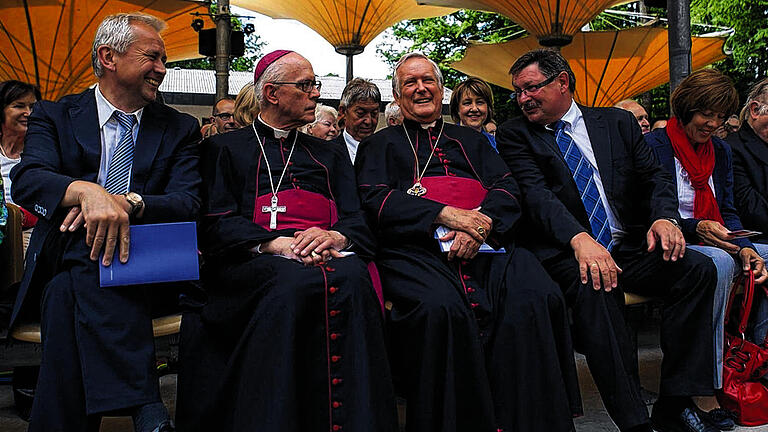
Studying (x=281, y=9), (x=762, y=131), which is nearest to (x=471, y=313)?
(x=762, y=131)

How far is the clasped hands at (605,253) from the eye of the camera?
11.2ft

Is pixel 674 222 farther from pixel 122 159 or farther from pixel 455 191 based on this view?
pixel 122 159

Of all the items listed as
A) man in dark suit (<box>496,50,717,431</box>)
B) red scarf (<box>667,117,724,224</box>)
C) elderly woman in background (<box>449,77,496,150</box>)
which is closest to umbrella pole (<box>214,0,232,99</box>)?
elderly woman in background (<box>449,77,496,150</box>)

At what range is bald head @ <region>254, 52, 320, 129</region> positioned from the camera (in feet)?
12.1

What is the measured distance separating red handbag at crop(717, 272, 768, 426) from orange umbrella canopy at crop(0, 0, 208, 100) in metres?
7.97

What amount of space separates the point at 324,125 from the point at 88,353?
3841 millimetres

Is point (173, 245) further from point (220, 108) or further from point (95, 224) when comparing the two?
point (220, 108)

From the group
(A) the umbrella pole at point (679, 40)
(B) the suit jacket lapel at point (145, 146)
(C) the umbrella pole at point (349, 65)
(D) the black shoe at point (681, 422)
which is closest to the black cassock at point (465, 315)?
(D) the black shoe at point (681, 422)

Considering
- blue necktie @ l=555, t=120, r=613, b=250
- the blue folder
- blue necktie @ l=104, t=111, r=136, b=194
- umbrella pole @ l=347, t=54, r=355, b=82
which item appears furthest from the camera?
umbrella pole @ l=347, t=54, r=355, b=82

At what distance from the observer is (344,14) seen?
39.9 feet

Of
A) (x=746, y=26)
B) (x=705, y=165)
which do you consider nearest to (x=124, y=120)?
(x=705, y=165)

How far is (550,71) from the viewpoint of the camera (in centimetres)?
404

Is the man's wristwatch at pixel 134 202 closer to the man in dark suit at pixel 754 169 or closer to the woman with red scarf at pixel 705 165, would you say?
the woman with red scarf at pixel 705 165

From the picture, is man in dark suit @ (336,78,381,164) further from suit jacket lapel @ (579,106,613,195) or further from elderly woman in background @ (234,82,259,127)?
suit jacket lapel @ (579,106,613,195)
